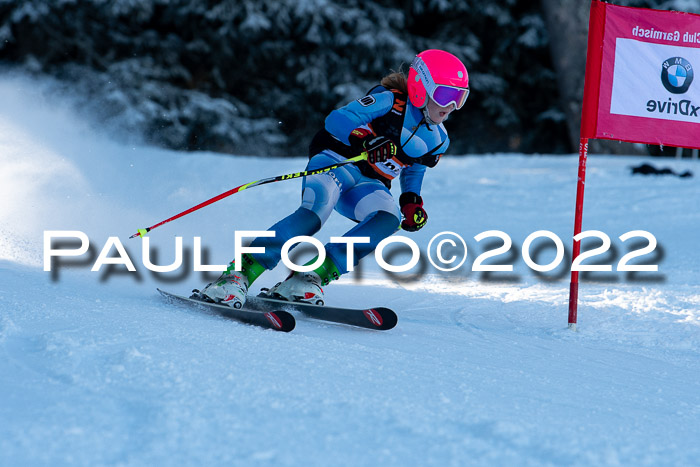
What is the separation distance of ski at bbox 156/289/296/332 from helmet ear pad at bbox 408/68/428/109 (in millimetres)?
1227

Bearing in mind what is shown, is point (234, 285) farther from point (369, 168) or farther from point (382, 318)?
point (369, 168)

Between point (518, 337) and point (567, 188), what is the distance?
579 centimetres

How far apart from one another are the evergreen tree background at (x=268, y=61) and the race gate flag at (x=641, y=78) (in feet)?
36.9

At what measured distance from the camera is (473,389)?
7.98 ft

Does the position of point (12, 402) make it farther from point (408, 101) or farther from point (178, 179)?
point (178, 179)

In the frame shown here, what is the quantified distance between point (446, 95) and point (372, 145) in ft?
1.40

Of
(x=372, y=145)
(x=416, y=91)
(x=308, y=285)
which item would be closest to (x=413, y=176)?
(x=372, y=145)

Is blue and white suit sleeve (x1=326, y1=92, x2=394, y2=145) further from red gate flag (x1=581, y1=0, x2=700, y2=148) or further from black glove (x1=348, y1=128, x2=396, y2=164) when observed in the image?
red gate flag (x1=581, y1=0, x2=700, y2=148)

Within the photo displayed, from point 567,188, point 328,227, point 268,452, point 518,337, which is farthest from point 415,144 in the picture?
point 567,188

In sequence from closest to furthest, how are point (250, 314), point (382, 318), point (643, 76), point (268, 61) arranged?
point (250, 314), point (382, 318), point (643, 76), point (268, 61)

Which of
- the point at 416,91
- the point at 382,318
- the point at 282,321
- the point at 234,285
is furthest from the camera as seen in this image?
the point at 416,91

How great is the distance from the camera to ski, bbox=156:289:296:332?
3.19m

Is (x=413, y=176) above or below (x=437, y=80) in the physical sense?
below

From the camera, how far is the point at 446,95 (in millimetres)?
3604
